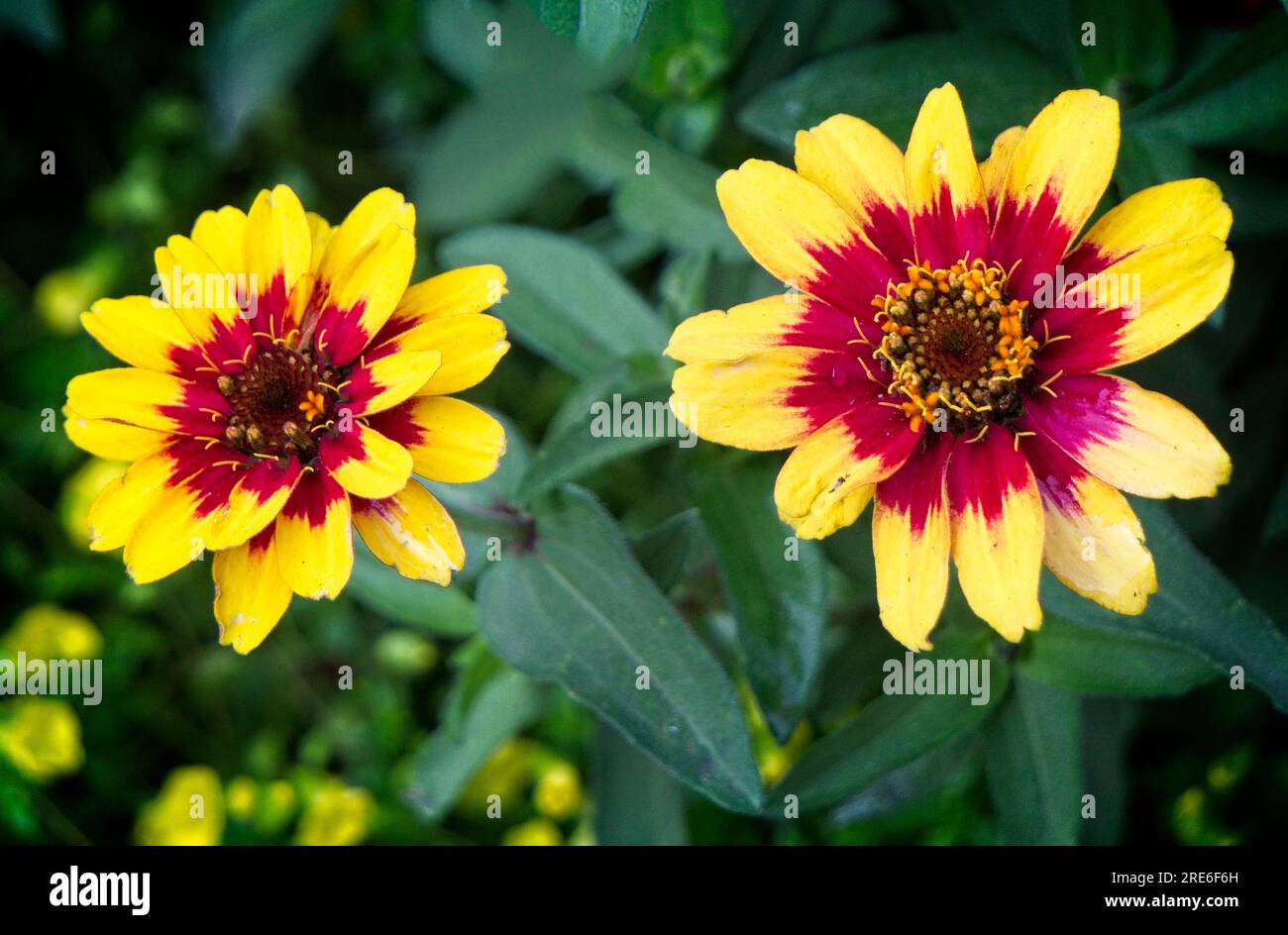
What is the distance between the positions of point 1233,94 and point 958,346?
18.4 inches

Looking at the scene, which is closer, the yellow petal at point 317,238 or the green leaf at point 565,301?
the yellow petal at point 317,238

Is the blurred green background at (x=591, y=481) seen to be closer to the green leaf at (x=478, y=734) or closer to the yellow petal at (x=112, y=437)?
the green leaf at (x=478, y=734)

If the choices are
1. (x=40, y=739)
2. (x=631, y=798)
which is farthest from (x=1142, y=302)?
(x=40, y=739)

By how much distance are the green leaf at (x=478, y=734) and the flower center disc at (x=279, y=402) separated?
1.84ft

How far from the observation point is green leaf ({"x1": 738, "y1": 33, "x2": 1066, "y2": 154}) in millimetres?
1229

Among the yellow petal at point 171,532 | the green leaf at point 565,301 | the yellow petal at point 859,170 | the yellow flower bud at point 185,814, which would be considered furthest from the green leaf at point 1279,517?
the yellow flower bud at point 185,814

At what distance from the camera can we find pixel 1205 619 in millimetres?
997

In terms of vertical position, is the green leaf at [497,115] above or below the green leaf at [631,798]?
above

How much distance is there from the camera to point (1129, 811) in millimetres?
1658

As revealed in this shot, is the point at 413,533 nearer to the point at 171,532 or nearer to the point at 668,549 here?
the point at 171,532

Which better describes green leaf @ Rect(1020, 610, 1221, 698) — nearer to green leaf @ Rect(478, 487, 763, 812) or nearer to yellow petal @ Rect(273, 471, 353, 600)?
green leaf @ Rect(478, 487, 763, 812)

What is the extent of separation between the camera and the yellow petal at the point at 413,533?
0.92m

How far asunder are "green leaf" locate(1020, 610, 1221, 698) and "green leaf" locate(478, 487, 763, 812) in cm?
35
